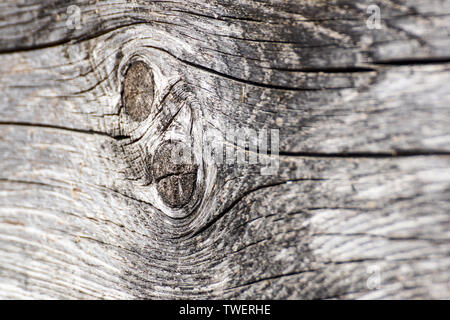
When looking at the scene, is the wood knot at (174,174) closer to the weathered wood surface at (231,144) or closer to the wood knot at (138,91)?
the weathered wood surface at (231,144)

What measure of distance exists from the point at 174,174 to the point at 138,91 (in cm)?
32

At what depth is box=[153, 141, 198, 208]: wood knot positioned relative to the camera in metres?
1.19

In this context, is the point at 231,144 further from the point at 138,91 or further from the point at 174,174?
the point at 138,91

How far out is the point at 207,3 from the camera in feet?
3.74

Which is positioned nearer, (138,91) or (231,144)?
(231,144)

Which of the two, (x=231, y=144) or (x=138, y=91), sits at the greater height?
(x=138, y=91)

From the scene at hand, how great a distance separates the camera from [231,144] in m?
1.12

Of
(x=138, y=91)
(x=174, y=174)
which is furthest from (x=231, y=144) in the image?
(x=138, y=91)

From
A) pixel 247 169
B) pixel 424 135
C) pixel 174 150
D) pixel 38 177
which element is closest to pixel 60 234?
pixel 38 177

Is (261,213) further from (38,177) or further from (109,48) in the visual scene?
(38,177)

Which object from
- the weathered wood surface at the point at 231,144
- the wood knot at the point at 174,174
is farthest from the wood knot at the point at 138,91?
the wood knot at the point at 174,174

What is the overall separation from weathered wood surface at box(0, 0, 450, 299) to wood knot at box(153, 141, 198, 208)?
0.07 ft

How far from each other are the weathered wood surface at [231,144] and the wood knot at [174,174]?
2 centimetres
